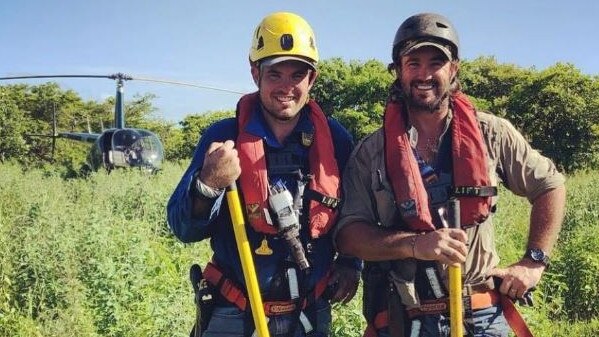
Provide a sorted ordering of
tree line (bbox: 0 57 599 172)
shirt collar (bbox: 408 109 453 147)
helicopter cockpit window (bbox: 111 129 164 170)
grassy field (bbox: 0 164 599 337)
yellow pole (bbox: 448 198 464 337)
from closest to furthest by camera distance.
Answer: yellow pole (bbox: 448 198 464 337) < shirt collar (bbox: 408 109 453 147) < grassy field (bbox: 0 164 599 337) < helicopter cockpit window (bbox: 111 129 164 170) < tree line (bbox: 0 57 599 172)

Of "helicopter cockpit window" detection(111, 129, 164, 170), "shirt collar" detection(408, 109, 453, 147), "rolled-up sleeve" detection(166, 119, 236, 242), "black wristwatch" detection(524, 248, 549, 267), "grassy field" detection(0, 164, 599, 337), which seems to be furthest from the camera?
"helicopter cockpit window" detection(111, 129, 164, 170)

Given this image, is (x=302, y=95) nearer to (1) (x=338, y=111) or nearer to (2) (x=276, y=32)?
(2) (x=276, y=32)

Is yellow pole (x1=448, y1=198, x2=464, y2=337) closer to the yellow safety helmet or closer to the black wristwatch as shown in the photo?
the black wristwatch

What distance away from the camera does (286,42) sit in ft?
10.2

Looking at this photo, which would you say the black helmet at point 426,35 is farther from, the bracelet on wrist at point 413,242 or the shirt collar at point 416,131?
Result: the bracelet on wrist at point 413,242

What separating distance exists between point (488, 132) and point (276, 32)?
1206mm

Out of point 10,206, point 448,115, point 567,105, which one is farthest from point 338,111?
point 448,115

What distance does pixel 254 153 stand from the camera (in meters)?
3.02

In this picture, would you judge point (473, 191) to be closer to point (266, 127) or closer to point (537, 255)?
point (537, 255)

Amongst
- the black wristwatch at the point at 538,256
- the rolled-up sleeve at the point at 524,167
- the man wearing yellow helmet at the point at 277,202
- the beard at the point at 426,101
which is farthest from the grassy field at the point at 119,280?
the beard at the point at 426,101

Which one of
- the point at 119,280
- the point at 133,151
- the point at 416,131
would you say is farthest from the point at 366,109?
the point at 416,131

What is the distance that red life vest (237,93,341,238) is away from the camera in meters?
2.97

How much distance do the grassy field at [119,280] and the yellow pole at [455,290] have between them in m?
2.36

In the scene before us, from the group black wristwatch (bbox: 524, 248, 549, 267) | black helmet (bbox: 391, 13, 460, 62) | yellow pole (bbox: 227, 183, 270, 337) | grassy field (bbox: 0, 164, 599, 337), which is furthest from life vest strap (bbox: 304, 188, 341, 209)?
grassy field (bbox: 0, 164, 599, 337)
